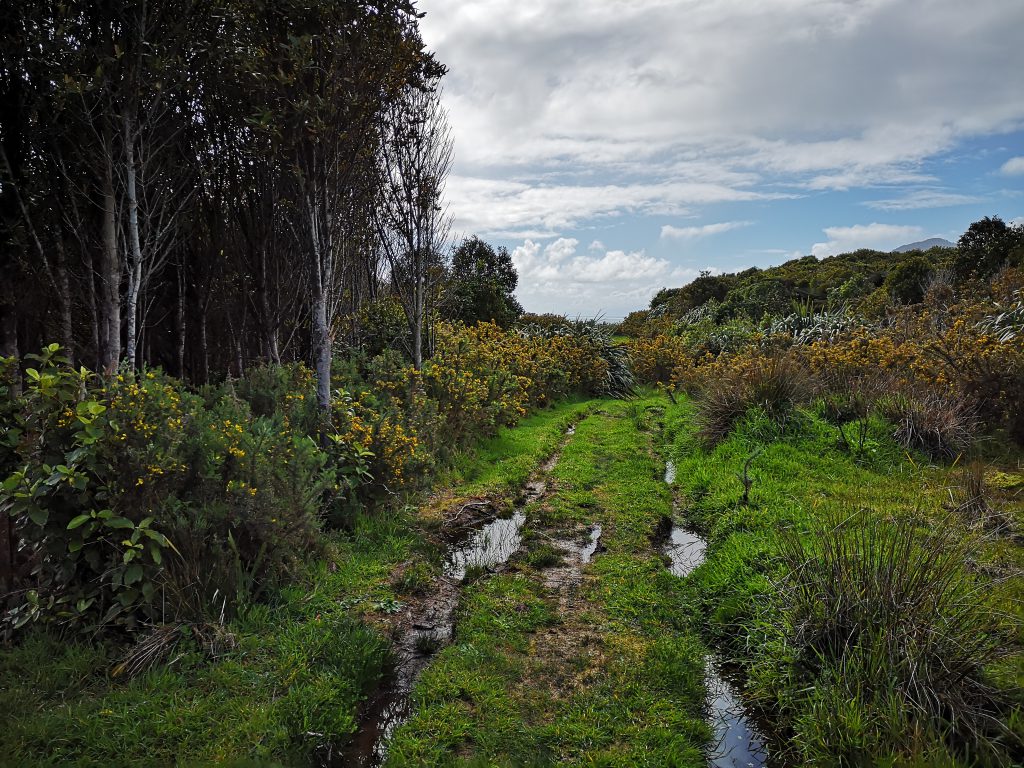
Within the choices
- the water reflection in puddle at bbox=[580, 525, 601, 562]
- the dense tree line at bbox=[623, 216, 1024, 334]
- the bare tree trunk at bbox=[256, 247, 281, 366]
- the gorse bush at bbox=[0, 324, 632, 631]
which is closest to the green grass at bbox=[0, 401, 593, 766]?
the gorse bush at bbox=[0, 324, 632, 631]

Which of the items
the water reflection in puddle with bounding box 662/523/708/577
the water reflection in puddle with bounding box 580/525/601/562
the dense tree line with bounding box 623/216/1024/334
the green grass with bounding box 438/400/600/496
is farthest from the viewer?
the dense tree line with bounding box 623/216/1024/334

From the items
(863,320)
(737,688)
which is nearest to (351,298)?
(737,688)

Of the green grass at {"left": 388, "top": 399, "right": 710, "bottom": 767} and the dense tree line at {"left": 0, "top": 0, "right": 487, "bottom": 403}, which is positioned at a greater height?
the dense tree line at {"left": 0, "top": 0, "right": 487, "bottom": 403}

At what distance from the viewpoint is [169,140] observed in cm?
666

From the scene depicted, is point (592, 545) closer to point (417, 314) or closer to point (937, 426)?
point (937, 426)

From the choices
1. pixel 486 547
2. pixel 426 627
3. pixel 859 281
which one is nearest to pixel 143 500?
pixel 426 627

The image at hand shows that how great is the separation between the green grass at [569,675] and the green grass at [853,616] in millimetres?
463

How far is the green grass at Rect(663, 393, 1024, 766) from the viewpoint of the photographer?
278 cm

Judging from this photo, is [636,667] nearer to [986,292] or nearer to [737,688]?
[737,688]

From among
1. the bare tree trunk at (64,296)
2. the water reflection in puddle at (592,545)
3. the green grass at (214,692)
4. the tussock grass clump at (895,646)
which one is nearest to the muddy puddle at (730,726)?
the tussock grass clump at (895,646)

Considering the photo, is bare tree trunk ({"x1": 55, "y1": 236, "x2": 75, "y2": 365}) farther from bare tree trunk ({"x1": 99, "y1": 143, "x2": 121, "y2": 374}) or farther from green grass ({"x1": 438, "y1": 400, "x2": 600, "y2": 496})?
green grass ({"x1": 438, "y1": 400, "x2": 600, "y2": 496})

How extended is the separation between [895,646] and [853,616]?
0.93 feet

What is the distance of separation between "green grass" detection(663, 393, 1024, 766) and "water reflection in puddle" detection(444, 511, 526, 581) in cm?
187

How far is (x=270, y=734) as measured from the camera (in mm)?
2971
